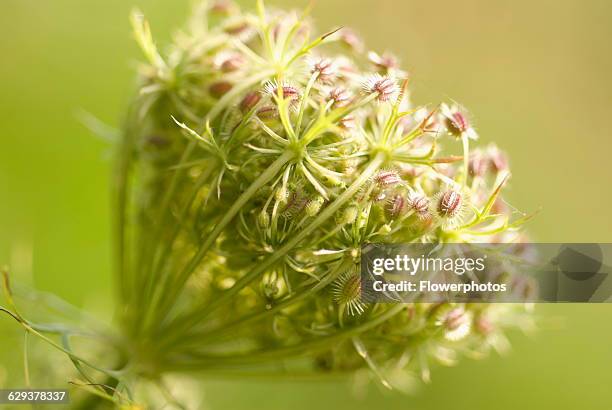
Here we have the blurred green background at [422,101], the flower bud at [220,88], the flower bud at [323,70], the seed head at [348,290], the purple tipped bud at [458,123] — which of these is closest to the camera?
the seed head at [348,290]

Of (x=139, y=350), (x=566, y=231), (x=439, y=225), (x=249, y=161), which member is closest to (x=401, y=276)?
(x=439, y=225)

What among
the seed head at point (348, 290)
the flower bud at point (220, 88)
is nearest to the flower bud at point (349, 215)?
the seed head at point (348, 290)

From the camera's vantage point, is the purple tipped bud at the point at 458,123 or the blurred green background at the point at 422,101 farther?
the blurred green background at the point at 422,101

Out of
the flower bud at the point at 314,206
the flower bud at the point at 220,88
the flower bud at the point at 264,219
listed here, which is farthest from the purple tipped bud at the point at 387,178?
the flower bud at the point at 220,88

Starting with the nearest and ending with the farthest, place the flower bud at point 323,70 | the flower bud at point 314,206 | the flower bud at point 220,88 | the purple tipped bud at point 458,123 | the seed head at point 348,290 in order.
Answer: the flower bud at point 314,206 → the seed head at point 348,290 → the flower bud at point 323,70 → the purple tipped bud at point 458,123 → the flower bud at point 220,88

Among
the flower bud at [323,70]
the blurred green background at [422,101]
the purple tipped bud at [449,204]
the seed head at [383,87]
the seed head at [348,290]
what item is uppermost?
the blurred green background at [422,101]

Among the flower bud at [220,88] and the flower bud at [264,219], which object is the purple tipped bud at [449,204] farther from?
the flower bud at [220,88]

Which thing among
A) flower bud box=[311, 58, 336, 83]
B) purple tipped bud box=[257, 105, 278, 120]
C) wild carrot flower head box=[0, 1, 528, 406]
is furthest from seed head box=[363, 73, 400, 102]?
purple tipped bud box=[257, 105, 278, 120]

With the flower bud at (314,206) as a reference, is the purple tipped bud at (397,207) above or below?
above

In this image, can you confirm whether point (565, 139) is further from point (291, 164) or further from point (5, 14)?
point (291, 164)
